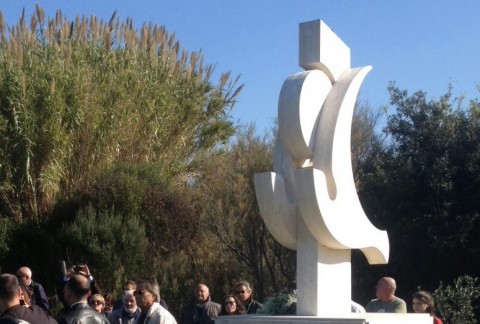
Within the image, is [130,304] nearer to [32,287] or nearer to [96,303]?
[96,303]

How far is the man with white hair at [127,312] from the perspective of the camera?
34.2 feet

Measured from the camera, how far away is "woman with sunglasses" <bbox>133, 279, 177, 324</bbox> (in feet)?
29.4

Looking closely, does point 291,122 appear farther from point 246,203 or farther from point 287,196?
point 246,203

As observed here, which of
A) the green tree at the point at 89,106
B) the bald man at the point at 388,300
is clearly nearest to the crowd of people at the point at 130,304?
the bald man at the point at 388,300

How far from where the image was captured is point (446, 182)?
784 inches

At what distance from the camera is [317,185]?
30.2 feet

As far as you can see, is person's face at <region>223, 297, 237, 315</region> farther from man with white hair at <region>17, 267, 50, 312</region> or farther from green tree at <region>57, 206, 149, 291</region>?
green tree at <region>57, 206, 149, 291</region>

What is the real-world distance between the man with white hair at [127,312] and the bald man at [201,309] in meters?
1.18

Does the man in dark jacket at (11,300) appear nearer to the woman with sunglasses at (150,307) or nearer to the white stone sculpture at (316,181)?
the woman with sunglasses at (150,307)

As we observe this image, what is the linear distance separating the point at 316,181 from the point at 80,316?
3.09 meters

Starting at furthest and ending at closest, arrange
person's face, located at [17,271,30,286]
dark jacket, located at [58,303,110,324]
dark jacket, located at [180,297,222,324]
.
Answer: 1. person's face, located at [17,271,30,286]
2. dark jacket, located at [180,297,222,324]
3. dark jacket, located at [58,303,110,324]

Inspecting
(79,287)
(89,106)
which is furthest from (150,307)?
(89,106)

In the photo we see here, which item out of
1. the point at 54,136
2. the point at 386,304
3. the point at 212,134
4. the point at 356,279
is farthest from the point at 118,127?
the point at 386,304

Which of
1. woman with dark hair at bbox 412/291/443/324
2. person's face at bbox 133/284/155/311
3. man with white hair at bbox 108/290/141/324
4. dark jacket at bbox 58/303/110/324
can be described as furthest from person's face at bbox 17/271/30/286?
dark jacket at bbox 58/303/110/324
